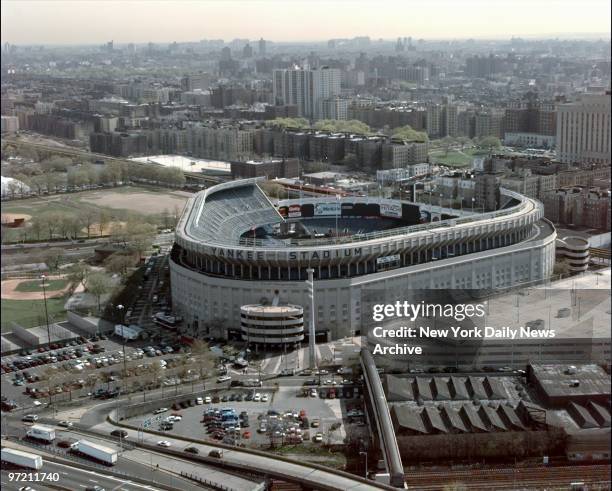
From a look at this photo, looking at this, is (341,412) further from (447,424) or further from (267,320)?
(267,320)

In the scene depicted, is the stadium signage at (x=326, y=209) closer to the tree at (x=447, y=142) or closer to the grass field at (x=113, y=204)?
the grass field at (x=113, y=204)

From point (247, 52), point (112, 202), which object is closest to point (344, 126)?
point (112, 202)

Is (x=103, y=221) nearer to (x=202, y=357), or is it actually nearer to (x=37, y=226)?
(x=37, y=226)

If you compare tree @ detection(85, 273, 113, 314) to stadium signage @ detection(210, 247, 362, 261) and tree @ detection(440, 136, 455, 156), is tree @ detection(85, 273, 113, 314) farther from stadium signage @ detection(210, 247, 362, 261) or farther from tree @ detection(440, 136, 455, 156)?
tree @ detection(440, 136, 455, 156)

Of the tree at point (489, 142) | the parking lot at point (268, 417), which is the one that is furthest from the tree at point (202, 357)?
the tree at point (489, 142)

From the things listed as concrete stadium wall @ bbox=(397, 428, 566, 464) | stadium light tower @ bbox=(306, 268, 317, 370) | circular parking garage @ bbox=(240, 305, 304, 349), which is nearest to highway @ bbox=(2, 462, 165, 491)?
concrete stadium wall @ bbox=(397, 428, 566, 464)

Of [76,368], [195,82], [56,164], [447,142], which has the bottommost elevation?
[76,368]

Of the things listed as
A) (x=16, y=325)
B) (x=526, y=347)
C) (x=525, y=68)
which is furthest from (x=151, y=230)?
(x=525, y=68)

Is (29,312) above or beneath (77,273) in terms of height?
beneath
